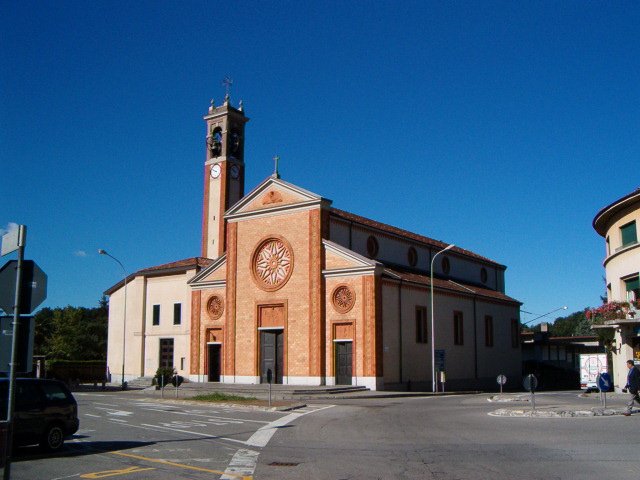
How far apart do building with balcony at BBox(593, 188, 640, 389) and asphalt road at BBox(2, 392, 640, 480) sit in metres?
11.3

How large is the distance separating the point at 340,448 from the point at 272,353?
27926mm

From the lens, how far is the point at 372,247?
46.7m

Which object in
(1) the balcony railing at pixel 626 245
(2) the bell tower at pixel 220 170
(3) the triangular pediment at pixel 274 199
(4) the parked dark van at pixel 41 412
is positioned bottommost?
(4) the parked dark van at pixel 41 412

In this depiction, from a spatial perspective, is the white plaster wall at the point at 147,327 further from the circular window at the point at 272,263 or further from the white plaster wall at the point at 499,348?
the white plaster wall at the point at 499,348

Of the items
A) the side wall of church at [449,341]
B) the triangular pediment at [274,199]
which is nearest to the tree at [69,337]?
the triangular pediment at [274,199]

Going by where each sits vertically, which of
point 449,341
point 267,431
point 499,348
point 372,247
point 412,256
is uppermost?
point 372,247

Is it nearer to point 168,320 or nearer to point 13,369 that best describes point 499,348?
point 168,320

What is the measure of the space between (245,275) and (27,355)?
36.1 metres

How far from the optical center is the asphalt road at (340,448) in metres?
11.7

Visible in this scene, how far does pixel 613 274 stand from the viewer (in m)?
34.7

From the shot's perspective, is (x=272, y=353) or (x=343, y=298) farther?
(x=272, y=353)

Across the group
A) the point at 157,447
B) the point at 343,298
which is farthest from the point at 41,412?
the point at 343,298

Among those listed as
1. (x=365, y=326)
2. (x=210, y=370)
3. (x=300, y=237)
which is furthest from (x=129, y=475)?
(x=210, y=370)

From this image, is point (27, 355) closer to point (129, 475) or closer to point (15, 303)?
point (15, 303)
